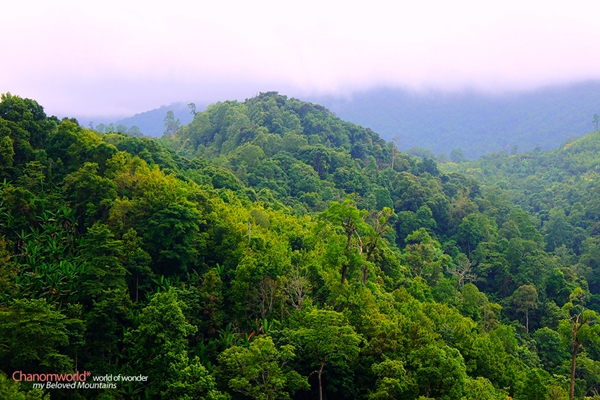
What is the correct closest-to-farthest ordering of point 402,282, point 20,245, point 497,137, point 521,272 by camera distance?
1. point 20,245
2. point 402,282
3. point 521,272
4. point 497,137

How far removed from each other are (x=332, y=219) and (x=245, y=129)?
47278 millimetres

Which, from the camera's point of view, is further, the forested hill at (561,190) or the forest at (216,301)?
the forested hill at (561,190)

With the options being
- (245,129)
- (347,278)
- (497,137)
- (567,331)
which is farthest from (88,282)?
(497,137)

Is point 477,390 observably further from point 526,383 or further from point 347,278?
point 347,278

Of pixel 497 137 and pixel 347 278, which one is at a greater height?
pixel 497 137

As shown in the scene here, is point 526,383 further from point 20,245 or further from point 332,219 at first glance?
point 20,245

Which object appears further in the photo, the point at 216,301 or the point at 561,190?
the point at 561,190

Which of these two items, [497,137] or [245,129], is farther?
[497,137]

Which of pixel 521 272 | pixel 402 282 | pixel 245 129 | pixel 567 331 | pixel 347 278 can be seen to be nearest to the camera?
pixel 567 331

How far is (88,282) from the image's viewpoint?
1827 cm

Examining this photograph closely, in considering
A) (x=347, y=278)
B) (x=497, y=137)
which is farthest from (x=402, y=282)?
(x=497, y=137)

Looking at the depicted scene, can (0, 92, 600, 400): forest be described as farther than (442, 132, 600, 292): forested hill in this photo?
No

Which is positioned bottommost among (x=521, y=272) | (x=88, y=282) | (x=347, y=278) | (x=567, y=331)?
(x=521, y=272)

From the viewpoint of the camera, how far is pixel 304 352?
17250 mm
